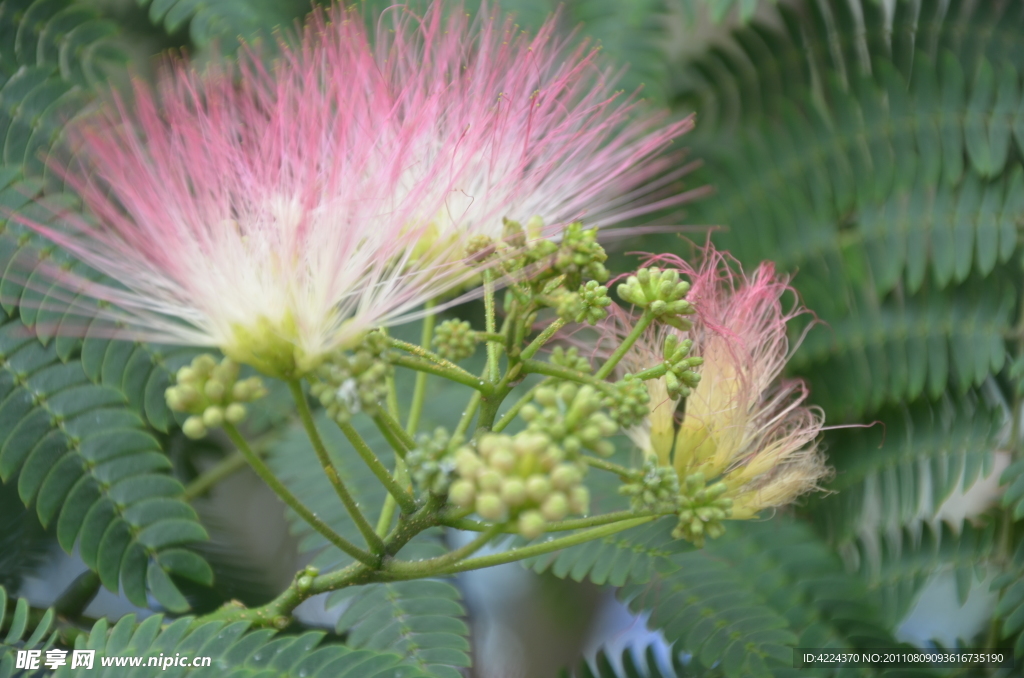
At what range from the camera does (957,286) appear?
1.50 meters

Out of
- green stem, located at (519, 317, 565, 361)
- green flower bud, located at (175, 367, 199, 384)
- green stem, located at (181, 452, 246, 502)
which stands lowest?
green stem, located at (181, 452, 246, 502)

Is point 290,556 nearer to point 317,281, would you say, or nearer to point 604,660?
point 604,660

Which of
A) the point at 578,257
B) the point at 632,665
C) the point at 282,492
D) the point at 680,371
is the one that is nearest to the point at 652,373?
the point at 680,371

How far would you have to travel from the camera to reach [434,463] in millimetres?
740

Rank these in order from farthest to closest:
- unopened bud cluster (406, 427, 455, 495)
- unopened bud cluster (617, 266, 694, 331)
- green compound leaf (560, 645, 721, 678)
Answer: green compound leaf (560, 645, 721, 678) → unopened bud cluster (617, 266, 694, 331) → unopened bud cluster (406, 427, 455, 495)

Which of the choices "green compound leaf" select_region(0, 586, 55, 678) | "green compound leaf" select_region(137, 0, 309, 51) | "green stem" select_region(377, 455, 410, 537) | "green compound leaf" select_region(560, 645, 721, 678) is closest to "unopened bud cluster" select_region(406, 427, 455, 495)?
"green stem" select_region(377, 455, 410, 537)

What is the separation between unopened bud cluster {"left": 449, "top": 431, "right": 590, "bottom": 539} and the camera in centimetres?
65

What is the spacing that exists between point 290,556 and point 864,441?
125 cm

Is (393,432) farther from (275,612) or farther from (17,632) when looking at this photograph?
(17,632)

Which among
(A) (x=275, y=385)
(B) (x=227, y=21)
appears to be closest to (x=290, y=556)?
(A) (x=275, y=385)

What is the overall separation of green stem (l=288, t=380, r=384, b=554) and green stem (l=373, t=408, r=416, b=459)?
61 millimetres

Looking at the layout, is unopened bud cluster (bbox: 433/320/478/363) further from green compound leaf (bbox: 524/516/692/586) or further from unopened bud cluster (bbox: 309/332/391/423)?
green compound leaf (bbox: 524/516/692/586)

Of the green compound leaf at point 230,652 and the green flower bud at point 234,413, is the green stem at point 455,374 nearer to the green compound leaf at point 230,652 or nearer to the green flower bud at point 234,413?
the green flower bud at point 234,413

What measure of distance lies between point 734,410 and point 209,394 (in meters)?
0.63
